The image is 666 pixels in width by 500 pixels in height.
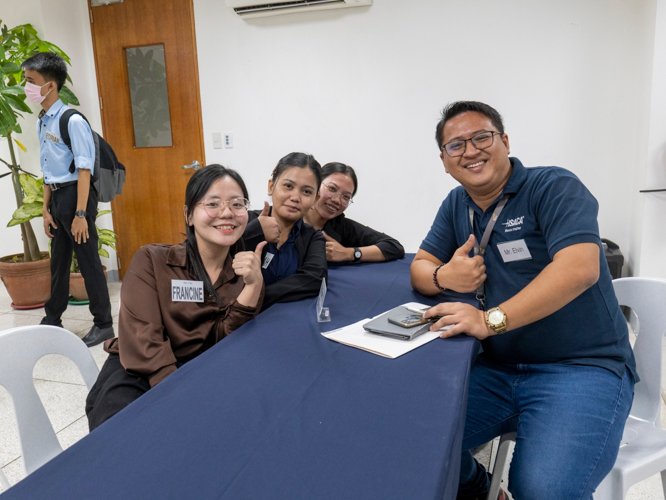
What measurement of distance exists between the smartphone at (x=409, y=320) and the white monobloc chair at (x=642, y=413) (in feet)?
1.41

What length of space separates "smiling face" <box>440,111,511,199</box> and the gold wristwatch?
16.0 inches

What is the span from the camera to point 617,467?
43.9 inches

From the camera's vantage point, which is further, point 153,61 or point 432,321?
point 153,61

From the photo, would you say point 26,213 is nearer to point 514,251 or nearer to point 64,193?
point 64,193

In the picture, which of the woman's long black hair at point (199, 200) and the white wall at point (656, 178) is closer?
the woman's long black hair at point (199, 200)

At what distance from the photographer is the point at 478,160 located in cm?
142

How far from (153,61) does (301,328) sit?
381 cm

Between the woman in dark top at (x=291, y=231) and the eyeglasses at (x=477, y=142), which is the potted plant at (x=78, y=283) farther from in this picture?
the eyeglasses at (x=477, y=142)

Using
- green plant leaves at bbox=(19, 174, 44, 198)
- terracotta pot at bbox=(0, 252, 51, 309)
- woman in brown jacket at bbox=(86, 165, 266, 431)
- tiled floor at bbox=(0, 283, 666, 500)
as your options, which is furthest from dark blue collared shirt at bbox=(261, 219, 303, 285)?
terracotta pot at bbox=(0, 252, 51, 309)

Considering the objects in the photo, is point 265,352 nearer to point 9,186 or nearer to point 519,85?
point 519,85

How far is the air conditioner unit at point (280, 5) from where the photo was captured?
3627 mm

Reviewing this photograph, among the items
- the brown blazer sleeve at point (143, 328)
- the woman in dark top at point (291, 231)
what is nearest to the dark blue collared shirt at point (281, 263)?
the woman in dark top at point (291, 231)

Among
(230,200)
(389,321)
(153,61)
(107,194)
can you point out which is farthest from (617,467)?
(153,61)

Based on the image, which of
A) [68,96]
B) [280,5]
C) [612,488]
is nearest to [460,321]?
[612,488]
